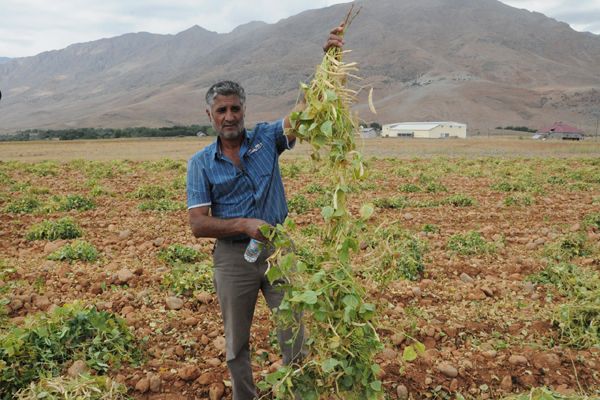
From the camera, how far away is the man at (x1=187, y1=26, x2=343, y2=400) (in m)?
3.04

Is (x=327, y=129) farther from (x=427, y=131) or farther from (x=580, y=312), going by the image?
(x=427, y=131)

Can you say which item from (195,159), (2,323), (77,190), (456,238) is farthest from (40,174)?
(195,159)

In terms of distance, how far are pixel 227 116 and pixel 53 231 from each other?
570 cm

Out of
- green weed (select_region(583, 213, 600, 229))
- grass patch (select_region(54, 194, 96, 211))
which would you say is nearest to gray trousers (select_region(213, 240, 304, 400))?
green weed (select_region(583, 213, 600, 229))

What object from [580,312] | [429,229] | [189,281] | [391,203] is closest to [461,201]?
[391,203]

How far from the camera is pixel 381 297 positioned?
5.00m

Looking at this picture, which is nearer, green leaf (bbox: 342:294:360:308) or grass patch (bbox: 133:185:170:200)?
green leaf (bbox: 342:294:360:308)

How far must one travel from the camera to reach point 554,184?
1262 cm

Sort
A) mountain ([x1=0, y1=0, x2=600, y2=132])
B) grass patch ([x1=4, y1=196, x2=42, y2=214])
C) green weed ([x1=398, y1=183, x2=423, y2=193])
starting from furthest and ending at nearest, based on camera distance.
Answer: mountain ([x1=0, y1=0, x2=600, y2=132]) < green weed ([x1=398, y1=183, x2=423, y2=193]) < grass patch ([x1=4, y1=196, x2=42, y2=214])

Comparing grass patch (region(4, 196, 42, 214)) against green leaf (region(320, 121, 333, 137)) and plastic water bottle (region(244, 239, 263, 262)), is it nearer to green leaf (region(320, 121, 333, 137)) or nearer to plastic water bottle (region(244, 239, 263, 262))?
plastic water bottle (region(244, 239, 263, 262))

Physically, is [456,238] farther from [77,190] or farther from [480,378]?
[77,190]

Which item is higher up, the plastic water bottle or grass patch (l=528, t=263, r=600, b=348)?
the plastic water bottle

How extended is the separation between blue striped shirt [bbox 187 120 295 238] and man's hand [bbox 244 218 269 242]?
23 cm

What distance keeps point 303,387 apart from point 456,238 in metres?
4.93
